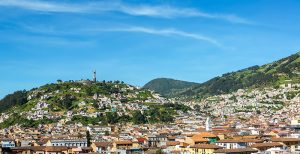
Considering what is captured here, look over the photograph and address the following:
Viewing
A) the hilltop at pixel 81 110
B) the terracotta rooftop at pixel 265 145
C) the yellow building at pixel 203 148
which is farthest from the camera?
the hilltop at pixel 81 110

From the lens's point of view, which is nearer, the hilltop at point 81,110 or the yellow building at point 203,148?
the yellow building at point 203,148

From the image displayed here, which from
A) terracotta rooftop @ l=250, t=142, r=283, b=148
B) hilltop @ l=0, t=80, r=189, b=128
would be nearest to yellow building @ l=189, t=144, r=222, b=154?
terracotta rooftop @ l=250, t=142, r=283, b=148

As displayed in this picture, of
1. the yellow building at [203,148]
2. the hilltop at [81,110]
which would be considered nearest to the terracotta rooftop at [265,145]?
the yellow building at [203,148]

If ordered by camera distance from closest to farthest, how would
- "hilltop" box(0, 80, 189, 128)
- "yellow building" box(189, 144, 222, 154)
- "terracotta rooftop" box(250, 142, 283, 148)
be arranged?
"terracotta rooftop" box(250, 142, 283, 148), "yellow building" box(189, 144, 222, 154), "hilltop" box(0, 80, 189, 128)

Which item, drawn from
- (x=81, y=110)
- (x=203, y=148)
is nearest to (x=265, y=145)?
(x=203, y=148)

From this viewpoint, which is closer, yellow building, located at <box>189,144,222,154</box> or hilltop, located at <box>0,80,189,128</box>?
yellow building, located at <box>189,144,222,154</box>

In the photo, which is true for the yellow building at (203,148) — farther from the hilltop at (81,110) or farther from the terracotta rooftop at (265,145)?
the hilltop at (81,110)

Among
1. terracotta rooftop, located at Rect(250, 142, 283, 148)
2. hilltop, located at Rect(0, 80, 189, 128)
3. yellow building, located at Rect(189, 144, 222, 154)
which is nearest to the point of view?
terracotta rooftop, located at Rect(250, 142, 283, 148)

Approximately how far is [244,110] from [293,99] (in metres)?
19.8

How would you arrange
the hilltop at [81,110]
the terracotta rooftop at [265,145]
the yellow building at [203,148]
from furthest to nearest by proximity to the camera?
the hilltop at [81,110] → the yellow building at [203,148] → the terracotta rooftop at [265,145]

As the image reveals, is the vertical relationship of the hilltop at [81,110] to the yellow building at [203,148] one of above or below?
above

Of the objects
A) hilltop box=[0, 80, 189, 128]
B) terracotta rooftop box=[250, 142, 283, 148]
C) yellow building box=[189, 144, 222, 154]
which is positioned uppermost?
hilltop box=[0, 80, 189, 128]

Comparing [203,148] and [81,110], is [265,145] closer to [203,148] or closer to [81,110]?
[203,148]

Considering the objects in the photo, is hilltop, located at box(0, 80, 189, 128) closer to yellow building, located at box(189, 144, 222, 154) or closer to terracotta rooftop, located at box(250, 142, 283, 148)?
yellow building, located at box(189, 144, 222, 154)
